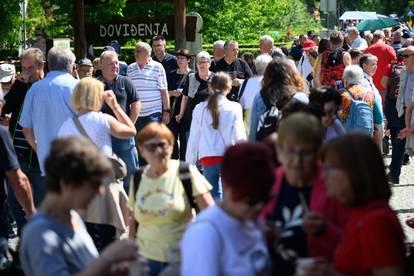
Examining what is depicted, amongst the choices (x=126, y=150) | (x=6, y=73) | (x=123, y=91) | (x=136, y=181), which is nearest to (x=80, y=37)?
(x=6, y=73)

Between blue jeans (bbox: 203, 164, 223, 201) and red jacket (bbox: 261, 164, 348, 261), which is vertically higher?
red jacket (bbox: 261, 164, 348, 261)

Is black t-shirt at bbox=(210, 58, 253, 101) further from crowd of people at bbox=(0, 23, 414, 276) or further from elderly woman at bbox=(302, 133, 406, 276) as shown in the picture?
elderly woman at bbox=(302, 133, 406, 276)

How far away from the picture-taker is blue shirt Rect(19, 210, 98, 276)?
3701 millimetres

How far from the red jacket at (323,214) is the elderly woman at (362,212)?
0.31 ft

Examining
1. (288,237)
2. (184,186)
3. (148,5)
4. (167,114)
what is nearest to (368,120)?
(167,114)

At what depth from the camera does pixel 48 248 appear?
Result: 3.71 metres

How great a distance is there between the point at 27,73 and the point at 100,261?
5.21m

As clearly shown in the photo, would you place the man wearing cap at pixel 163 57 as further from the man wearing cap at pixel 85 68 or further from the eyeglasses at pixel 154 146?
the eyeglasses at pixel 154 146

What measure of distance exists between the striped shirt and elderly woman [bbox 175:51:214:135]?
0.38 m

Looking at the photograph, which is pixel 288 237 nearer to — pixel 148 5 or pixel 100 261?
pixel 100 261

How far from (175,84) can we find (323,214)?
29.0 feet

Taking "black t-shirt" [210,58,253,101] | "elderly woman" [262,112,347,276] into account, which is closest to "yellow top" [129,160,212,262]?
"elderly woman" [262,112,347,276]

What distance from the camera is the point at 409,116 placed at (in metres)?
10.8

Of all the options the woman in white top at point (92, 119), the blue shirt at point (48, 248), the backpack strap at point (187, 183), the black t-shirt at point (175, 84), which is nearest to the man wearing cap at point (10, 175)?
the woman in white top at point (92, 119)
